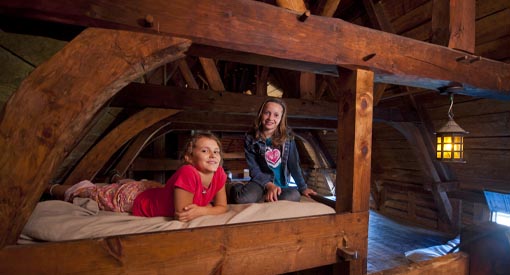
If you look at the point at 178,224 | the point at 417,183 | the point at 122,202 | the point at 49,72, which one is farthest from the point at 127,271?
the point at 417,183

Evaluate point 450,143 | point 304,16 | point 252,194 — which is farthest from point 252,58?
point 450,143

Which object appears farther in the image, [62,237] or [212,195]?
[212,195]

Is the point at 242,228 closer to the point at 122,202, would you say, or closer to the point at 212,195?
the point at 212,195

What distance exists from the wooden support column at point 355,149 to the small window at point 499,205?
3.33 m

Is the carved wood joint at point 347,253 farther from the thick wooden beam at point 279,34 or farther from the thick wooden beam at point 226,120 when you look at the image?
the thick wooden beam at point 226,120

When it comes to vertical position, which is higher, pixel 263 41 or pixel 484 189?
pixel 263 41

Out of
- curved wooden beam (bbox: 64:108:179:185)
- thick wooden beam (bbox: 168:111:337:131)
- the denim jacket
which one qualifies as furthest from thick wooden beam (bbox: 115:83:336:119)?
the denim jacket

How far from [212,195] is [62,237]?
66cm

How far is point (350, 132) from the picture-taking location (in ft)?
4.36

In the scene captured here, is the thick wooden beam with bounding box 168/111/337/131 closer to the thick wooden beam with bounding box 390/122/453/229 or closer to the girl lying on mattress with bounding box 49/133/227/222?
the thick wooden beam with bounding box 390/122/453/229

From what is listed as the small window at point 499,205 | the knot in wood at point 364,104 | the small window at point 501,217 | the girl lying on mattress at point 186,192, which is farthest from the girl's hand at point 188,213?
the small window at point 501,217

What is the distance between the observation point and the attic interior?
116cm

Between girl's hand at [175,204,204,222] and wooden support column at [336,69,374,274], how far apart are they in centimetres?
75

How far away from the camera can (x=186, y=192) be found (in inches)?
46.5
